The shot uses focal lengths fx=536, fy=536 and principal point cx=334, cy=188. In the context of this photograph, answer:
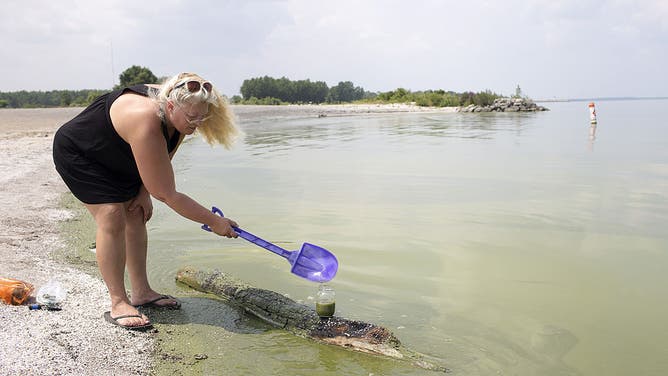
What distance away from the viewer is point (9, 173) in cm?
984

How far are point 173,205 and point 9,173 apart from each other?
8.16m

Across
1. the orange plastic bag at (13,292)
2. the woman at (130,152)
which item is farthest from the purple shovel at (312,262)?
the orange plastic bag at (13,292)

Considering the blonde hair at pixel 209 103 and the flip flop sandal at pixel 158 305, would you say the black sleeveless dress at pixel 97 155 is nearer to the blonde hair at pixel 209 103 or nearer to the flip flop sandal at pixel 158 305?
the blonde hair at pixel 209 103

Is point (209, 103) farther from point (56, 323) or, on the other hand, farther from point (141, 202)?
point (56, 323)

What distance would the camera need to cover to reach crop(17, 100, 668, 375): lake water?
3486mm

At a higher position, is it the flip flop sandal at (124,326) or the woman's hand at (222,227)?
the woman's hand at (222,227)

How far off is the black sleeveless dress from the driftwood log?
1201 millimetres

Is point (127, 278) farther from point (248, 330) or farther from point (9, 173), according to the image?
point (9, 173)

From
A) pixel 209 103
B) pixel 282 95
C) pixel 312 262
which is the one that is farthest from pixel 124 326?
pixel 282 95

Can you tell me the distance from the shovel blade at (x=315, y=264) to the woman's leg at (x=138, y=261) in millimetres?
1075

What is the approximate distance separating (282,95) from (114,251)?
103544 millimetres

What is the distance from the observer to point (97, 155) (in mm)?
3402

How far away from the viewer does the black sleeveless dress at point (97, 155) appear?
337 cm

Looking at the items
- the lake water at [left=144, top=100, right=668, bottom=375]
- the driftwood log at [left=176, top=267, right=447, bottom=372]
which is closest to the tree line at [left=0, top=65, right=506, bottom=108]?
the lake water at [left=144, top=100, right=668, bottom=375]
